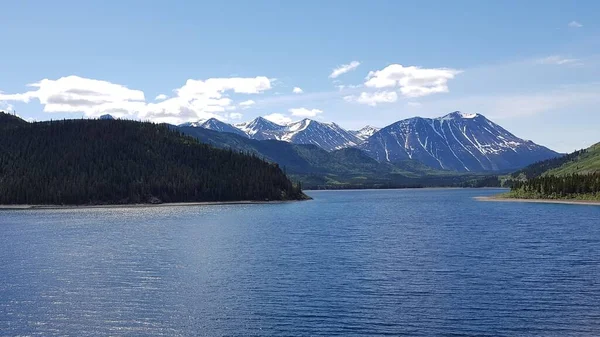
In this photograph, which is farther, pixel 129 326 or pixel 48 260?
pixel 48 260

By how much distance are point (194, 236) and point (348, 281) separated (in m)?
75.5

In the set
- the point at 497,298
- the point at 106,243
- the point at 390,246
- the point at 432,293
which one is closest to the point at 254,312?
the point at 432,293

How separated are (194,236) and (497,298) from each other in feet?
308

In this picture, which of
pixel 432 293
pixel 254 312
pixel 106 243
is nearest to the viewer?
pixel 254 312

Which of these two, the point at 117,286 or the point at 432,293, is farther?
the point at 117,286

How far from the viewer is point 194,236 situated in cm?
14500

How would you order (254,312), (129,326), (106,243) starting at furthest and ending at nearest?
(106,243)
(254,312)
(129,326)

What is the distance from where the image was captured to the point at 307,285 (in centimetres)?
7519

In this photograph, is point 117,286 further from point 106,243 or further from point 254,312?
point 106,243

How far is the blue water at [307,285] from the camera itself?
56531 millimetres

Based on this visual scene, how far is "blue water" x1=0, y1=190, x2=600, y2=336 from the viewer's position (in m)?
56.5

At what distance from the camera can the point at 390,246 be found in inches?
4555

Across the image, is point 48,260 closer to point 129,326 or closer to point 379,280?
point 129,326

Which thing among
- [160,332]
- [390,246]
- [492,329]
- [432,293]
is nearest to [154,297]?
[160,332]
